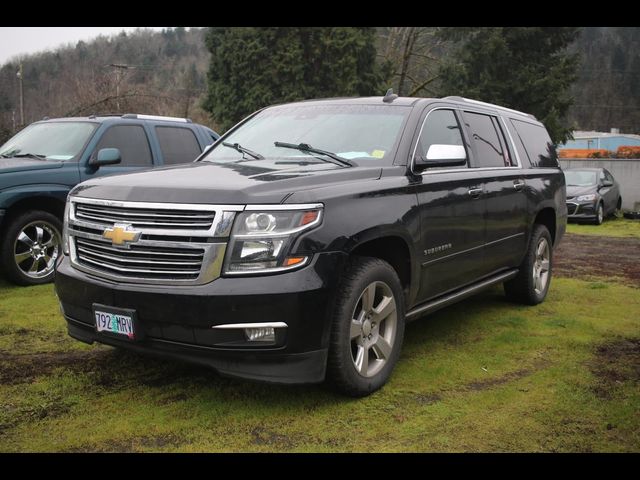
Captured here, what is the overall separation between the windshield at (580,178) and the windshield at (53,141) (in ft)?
45.1

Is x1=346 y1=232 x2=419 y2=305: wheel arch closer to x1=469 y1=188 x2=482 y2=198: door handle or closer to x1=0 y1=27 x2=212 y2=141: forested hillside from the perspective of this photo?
x1=469 y1=188 x2=482 y2=198: door handle

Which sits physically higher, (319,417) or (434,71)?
(434,71)

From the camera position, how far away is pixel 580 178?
681 inches

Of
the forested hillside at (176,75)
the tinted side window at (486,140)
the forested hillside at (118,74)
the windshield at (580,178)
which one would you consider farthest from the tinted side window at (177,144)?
the forested hillside at (118,74)

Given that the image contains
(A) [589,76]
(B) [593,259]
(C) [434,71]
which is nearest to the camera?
(B) [593,259]

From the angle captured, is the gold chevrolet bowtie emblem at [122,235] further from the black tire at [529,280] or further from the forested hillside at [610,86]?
the forested hillside at [610,86]

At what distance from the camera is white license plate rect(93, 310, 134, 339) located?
3349mm

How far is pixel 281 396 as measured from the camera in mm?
3793

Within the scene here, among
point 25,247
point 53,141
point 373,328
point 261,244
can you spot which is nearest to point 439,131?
point 373,328
